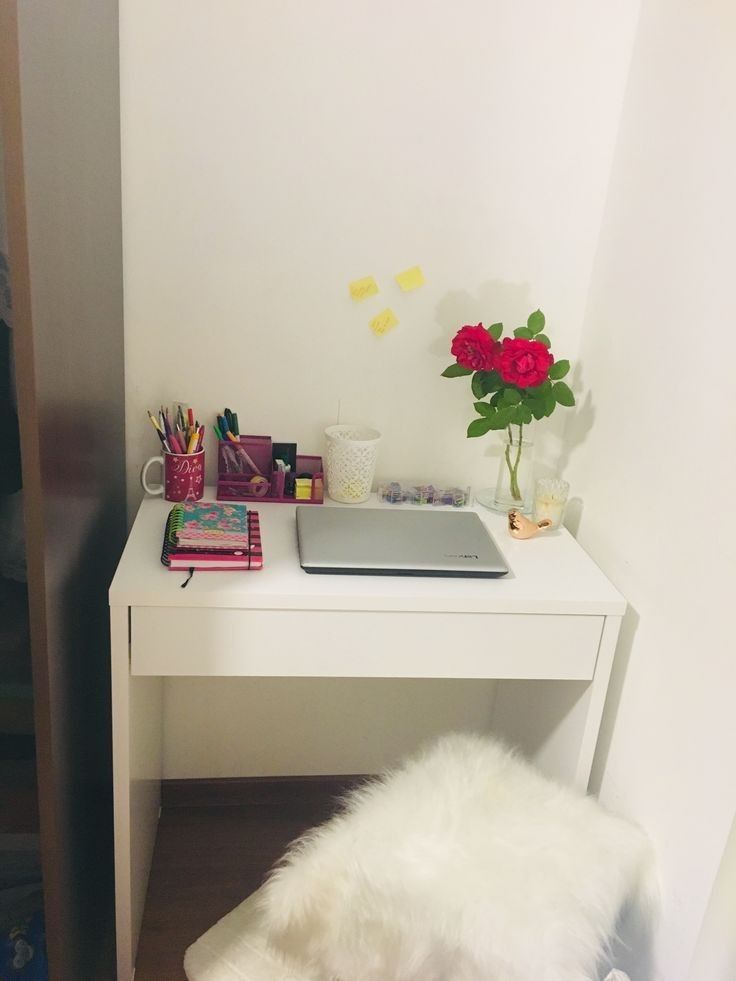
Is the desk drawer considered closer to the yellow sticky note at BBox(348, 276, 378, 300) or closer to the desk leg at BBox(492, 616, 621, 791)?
the desk leg at BBox(492, 616, 621, 791)

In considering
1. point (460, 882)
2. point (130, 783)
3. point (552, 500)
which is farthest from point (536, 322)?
point (130, 783)

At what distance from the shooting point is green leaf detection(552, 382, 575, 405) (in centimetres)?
153

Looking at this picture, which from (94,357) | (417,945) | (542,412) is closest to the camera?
(417,945)

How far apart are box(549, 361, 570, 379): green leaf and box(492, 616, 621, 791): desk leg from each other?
42cm

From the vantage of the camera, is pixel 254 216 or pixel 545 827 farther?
pixel 254 216

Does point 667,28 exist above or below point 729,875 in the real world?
above

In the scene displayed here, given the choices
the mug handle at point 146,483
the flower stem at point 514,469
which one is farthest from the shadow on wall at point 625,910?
the mug handle at point 146,483

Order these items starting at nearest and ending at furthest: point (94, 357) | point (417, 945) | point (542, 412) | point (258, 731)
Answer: point (417, 945), point (94, 357), point (542, 412), point (258, 731)

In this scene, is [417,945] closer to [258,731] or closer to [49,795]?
[49,795]

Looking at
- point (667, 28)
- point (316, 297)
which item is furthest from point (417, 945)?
point (667, 28)

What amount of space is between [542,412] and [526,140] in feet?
1.55

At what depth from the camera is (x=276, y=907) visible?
3.86 ft

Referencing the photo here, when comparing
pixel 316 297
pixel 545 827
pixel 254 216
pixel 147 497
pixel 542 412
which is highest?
pixel 254 216

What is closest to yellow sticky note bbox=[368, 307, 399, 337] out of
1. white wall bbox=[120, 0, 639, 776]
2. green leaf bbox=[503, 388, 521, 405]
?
white wall bbox=[120, 0, 639, 776]
